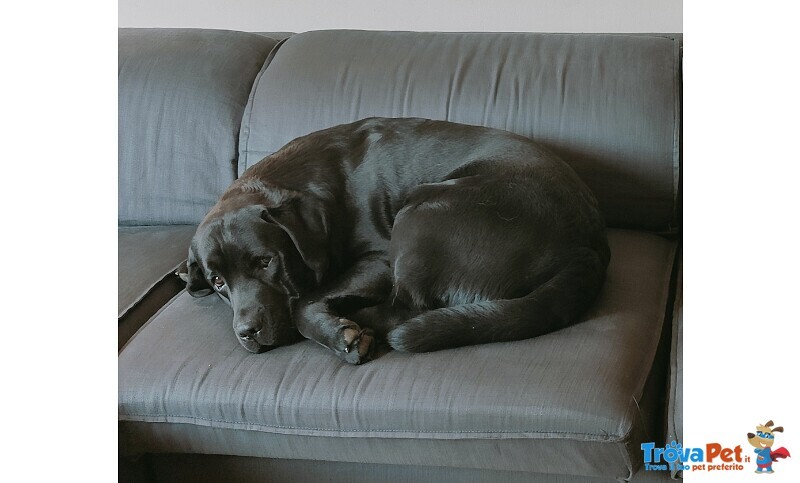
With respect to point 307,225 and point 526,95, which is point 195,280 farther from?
point 526,95

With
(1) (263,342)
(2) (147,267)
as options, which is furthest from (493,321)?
(2) (147,267)

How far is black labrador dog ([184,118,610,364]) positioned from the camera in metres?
1.48

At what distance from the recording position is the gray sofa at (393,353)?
1.33 meters

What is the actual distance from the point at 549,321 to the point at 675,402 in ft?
0.81

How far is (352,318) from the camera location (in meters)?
1.58

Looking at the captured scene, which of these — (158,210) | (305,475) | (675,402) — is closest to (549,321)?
(675,402)

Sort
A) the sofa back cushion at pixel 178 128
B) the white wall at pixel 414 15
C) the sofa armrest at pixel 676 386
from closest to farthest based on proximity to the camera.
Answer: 1. the sofa armrest at pixel 676 386
2. the sofa back cushion at pixel 178 128
3. the white wall at pixel 414 15

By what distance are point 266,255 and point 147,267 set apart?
0.48 metres

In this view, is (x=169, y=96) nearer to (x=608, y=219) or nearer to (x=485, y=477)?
(x=608, y=219)

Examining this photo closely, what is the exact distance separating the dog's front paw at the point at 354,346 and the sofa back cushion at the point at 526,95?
719 millimetres

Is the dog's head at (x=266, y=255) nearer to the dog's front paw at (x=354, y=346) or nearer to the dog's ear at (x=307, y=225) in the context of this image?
the dog's ear at (x=307, y=225)

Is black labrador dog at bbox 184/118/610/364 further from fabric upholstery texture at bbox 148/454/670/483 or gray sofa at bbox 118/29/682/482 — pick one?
fabric upholstery texture at bbox 148/454/670/483

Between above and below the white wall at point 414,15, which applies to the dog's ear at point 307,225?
below
